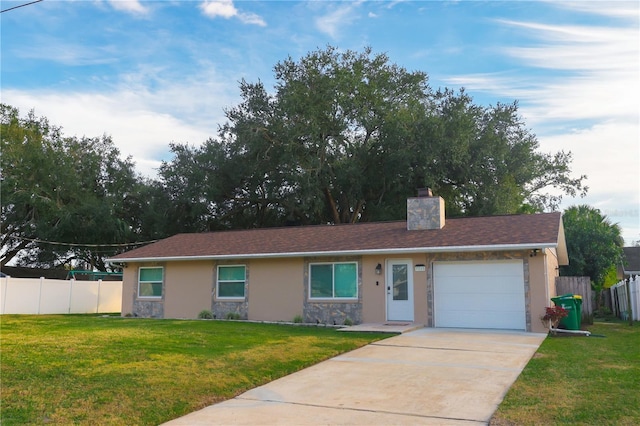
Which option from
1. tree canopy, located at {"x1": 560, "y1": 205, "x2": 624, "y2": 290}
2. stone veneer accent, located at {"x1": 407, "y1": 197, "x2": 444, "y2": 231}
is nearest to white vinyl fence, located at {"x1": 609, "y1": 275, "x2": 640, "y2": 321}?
tree canopy, located at {"x1": 560, "y1": 205, "x2": 624, "y2": 290}

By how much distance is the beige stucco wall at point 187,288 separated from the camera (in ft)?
62.0

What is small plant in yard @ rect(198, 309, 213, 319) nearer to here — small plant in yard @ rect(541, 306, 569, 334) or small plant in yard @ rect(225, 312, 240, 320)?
small plant in yard @ rect(225, 312, 240, 320)

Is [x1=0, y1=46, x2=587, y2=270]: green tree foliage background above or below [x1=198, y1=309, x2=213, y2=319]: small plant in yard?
above

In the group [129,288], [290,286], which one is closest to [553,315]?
[290,286]

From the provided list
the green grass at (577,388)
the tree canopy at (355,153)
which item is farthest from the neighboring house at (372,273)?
the tree canopy at (355,153)

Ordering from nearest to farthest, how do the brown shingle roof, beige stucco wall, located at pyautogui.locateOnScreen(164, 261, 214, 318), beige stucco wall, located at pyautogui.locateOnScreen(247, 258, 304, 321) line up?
the brown shingle roof → beige stucco wall, located at pyautogui.locateOnScreen(247, 258, 304, 321) → beige stucco wall, located at pyautogui.locateOnScreen(164, 261, 214, 318)

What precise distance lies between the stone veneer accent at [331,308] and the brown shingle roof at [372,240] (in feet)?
1.49

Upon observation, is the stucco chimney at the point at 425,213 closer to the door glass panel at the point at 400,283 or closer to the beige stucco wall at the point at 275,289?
the door glass panel at the point at 400,283

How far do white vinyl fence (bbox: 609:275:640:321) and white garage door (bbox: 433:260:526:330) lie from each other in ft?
20.2

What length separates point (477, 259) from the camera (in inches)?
603

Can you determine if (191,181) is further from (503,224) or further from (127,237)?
(503,224)

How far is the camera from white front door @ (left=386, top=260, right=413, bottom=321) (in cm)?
1598

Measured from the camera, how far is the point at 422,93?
32188 mm

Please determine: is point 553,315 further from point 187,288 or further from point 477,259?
point 187,288
